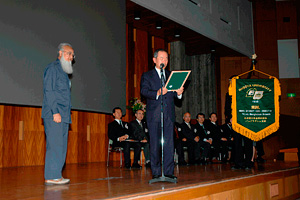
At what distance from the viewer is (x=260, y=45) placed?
34.5ft

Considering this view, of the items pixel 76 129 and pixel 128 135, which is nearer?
pixel 128 135

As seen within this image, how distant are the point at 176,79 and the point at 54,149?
1.36 meters

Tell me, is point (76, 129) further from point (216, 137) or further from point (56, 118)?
point (56, 118)

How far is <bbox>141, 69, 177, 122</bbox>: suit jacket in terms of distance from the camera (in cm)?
311

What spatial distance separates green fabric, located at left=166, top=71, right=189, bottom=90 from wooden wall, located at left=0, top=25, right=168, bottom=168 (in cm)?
419

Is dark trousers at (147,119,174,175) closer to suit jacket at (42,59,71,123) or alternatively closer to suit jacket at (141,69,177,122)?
suit jacket at (141,69,177,122)

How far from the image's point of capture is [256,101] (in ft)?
15.5

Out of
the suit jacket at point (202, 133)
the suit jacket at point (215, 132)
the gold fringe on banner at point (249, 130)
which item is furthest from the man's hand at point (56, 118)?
the suit jacket at point (215, 132)

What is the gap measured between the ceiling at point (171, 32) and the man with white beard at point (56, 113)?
3.81 metres

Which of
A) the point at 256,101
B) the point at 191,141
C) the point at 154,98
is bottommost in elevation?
the point at 191,141

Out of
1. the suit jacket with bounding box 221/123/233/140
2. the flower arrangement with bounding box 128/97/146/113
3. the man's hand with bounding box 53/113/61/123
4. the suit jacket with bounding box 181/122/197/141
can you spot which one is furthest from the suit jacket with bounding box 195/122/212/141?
the man's hand with bounding box 53/113/61/123

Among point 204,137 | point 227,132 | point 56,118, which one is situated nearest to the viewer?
point 56,118

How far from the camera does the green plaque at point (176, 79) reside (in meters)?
2.76

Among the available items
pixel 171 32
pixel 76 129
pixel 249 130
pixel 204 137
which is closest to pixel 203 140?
pixel 204 137
